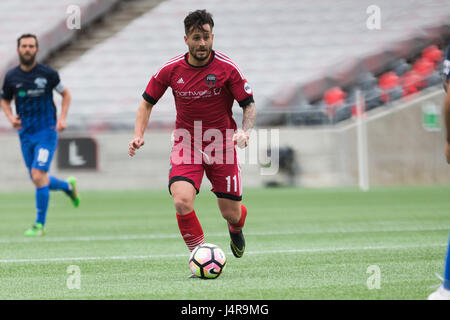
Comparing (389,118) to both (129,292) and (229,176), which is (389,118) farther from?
(129,292)

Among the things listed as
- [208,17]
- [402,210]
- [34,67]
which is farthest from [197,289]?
[402,210]

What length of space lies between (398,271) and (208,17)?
2200 millimetres

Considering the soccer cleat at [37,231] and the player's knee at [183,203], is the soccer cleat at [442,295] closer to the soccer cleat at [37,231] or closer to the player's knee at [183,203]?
the player's knee at [183,203]

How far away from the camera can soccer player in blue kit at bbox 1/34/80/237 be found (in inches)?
362

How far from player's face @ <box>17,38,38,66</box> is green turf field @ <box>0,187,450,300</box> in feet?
6.53

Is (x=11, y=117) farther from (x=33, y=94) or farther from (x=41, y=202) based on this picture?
(x=41, y=202)

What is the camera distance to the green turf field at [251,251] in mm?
4902

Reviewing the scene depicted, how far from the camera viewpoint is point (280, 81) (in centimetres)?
2244

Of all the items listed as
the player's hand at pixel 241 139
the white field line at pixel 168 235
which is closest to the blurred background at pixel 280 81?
the white field line at pixel 168 235

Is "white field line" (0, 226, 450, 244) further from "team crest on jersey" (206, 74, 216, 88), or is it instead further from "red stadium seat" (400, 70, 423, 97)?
"red stadium seat" (400, 70, 423, 97)

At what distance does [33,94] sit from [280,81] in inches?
542

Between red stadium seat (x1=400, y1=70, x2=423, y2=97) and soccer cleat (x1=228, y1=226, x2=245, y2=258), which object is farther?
red stadium seat (x1=400, y1=70, x2=423, y2=97)

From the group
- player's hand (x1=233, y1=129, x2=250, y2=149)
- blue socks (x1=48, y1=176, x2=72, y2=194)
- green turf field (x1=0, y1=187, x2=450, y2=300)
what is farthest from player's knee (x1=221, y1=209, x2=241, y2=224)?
blue socks (x1=48, y1=176, x2=72, y2=194)

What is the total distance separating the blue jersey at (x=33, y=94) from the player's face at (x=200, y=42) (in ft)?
12.6
